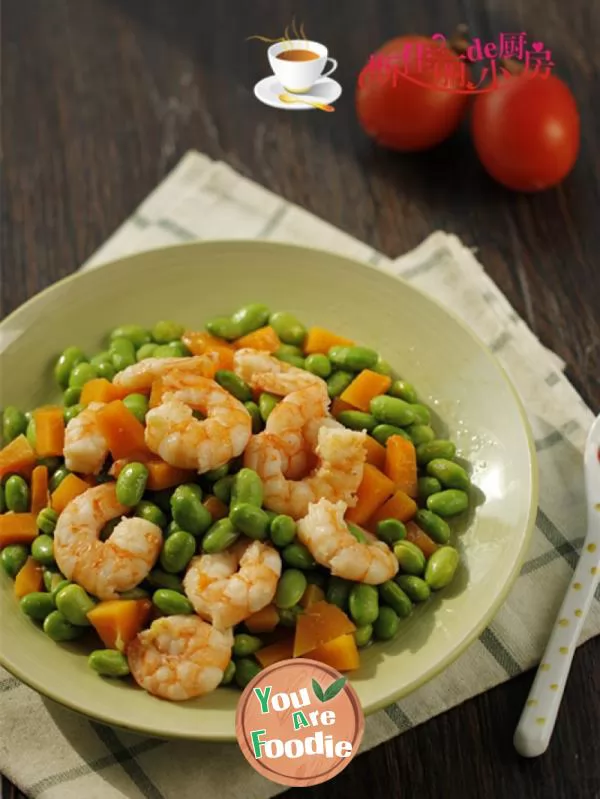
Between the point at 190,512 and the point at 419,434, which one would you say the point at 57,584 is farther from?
the point at 419,434

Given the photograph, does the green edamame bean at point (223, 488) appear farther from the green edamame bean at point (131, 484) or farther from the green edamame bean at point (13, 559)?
the green edamame bean at point (13, 559)

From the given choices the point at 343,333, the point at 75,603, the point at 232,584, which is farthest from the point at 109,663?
the point at 343,333

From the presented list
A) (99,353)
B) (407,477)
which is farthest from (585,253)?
(99,353)

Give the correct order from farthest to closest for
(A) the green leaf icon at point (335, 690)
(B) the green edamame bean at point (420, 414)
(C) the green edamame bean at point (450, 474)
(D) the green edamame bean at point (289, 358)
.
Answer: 1. (D) the green edamame bean at point (289, 358)
2. (B) the green edamame bean at point (420, 414)
3. (C) the green edamame bean at point (450, 474)
4. (A) the green leaf icon at point (335, 690)

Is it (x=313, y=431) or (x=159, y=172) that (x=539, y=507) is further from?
(x=159, y=172)

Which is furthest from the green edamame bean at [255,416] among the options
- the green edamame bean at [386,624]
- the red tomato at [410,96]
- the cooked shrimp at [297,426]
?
the red tomato at [410,96]

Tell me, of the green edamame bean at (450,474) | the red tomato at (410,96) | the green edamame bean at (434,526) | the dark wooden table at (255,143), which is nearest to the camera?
the green edamame bean at (434,526)
